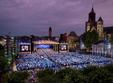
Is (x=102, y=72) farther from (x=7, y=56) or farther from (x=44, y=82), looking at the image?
(x=7, y=56)

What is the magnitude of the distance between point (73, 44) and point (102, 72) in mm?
174549

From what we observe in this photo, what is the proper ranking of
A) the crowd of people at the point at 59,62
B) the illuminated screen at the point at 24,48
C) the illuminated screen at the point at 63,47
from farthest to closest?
the illuminated screen at the point at 63,47
the illuminated screen at the point at 24,48
the crowd of people at the point at 59,62

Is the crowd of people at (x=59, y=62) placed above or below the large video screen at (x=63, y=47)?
below

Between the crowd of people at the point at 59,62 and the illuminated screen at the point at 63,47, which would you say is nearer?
the crowd of people at the point at 59,62

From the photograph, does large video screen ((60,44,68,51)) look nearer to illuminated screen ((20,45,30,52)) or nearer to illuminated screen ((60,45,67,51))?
illuminated screen ((60,45,67,51))

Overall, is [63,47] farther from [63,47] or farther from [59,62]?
[59,62]

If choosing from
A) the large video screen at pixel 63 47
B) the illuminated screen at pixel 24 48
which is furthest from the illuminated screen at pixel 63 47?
the illuminated screen at pixel 24 48

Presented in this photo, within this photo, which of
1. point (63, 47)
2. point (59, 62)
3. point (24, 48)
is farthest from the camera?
point (63, 47)

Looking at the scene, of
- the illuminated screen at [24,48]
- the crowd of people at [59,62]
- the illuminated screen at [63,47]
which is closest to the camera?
the crowd of people at [59,62]

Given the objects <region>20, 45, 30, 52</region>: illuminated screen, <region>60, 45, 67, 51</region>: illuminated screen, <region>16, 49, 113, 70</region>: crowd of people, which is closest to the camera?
<region>16, 49, 113, 70</region>: crowd of people

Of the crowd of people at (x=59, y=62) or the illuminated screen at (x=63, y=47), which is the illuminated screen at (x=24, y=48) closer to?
the illuminated screen at (x=63, y=47)

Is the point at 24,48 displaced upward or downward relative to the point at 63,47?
downward

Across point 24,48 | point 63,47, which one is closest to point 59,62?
point 24,48

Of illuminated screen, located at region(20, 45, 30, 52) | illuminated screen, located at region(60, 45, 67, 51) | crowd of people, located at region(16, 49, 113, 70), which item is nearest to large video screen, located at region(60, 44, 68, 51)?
illuminated screen, located at region(60, 45, 67, 51)
